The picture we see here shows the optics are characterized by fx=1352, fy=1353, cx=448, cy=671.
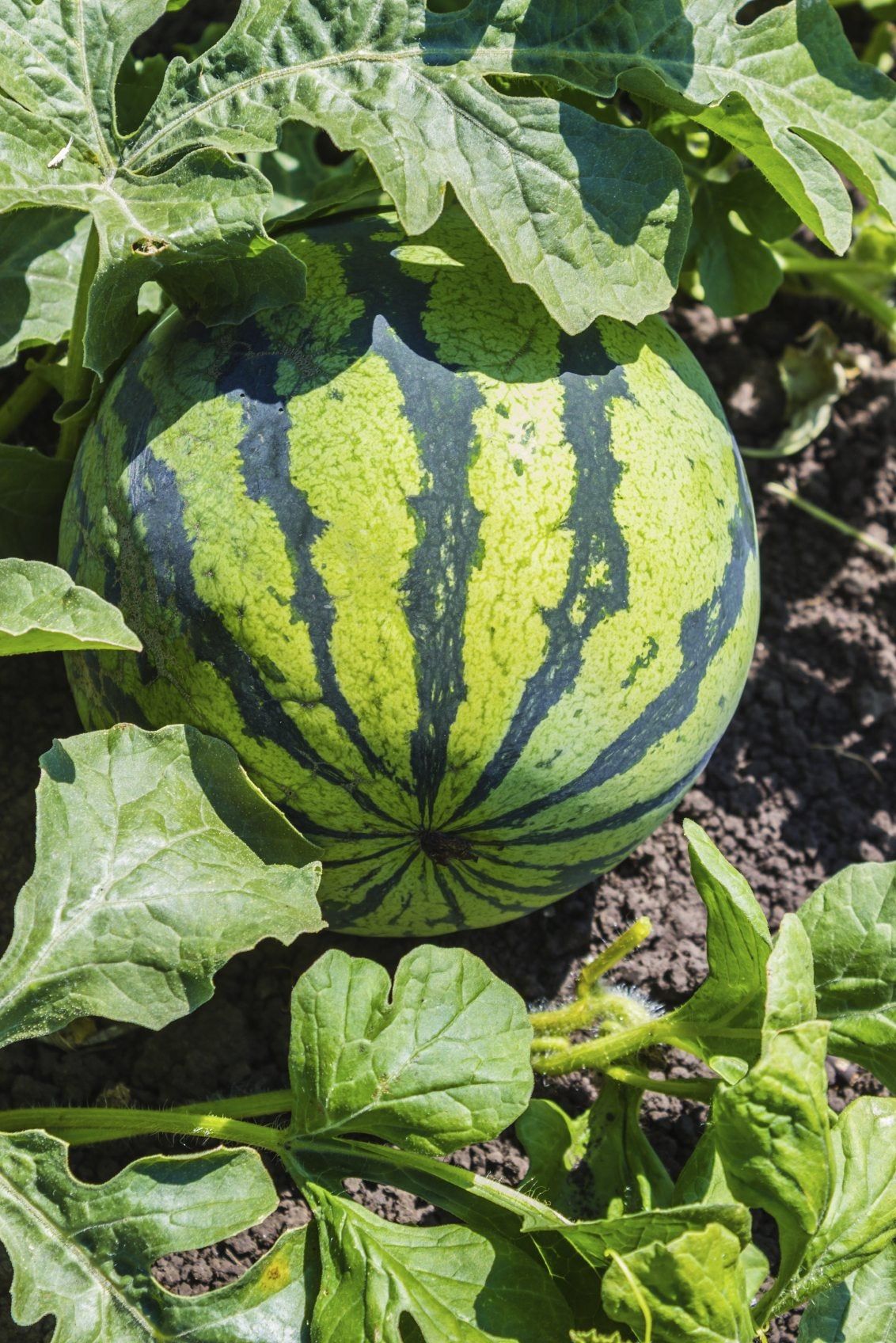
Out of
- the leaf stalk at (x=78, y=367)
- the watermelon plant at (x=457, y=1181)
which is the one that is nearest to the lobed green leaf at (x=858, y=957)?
the watermelon plant at (x=457, y=1181)

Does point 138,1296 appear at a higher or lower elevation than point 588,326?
lower

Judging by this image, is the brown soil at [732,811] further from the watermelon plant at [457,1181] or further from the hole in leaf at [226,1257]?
the watermelon plant at [457,1181]

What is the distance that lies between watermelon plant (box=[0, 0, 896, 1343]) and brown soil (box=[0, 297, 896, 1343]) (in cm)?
37

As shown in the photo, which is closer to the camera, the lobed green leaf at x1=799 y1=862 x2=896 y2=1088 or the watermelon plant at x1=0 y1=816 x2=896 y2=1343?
the watermelon plant at x1=0 y1=816 x2=896 y2=1343

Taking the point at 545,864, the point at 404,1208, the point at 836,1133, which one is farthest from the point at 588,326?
the point at 404,1208

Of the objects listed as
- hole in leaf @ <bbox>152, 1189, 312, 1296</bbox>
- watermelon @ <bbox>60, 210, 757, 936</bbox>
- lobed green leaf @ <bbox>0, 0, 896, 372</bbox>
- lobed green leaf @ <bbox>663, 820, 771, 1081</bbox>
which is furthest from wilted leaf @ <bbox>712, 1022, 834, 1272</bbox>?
lobed green leaf @ <bbox>0, 0, 896, 372</bbox>

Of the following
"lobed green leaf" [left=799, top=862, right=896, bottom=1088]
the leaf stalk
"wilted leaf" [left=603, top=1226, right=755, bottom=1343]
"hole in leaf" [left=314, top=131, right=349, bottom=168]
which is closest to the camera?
"wilted leaf" [left=603, top=1226, right=755, bottom=1343]

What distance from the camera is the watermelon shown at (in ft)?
5.75

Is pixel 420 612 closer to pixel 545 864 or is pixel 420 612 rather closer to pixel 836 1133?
pixel 545 864

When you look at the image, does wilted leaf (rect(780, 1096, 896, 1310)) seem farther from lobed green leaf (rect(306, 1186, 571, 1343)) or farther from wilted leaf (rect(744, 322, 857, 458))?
wilted leaf (rect(744, 322, 857, 458))

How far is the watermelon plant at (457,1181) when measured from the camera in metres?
1.62

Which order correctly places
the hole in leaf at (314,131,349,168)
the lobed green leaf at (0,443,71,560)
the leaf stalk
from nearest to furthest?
the leaf stalk, the lobed green leaf at (0,443,71,560), the hole in leaf at (314,131,349,168)

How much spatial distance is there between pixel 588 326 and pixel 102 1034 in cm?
140

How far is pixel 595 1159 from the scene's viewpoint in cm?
218
